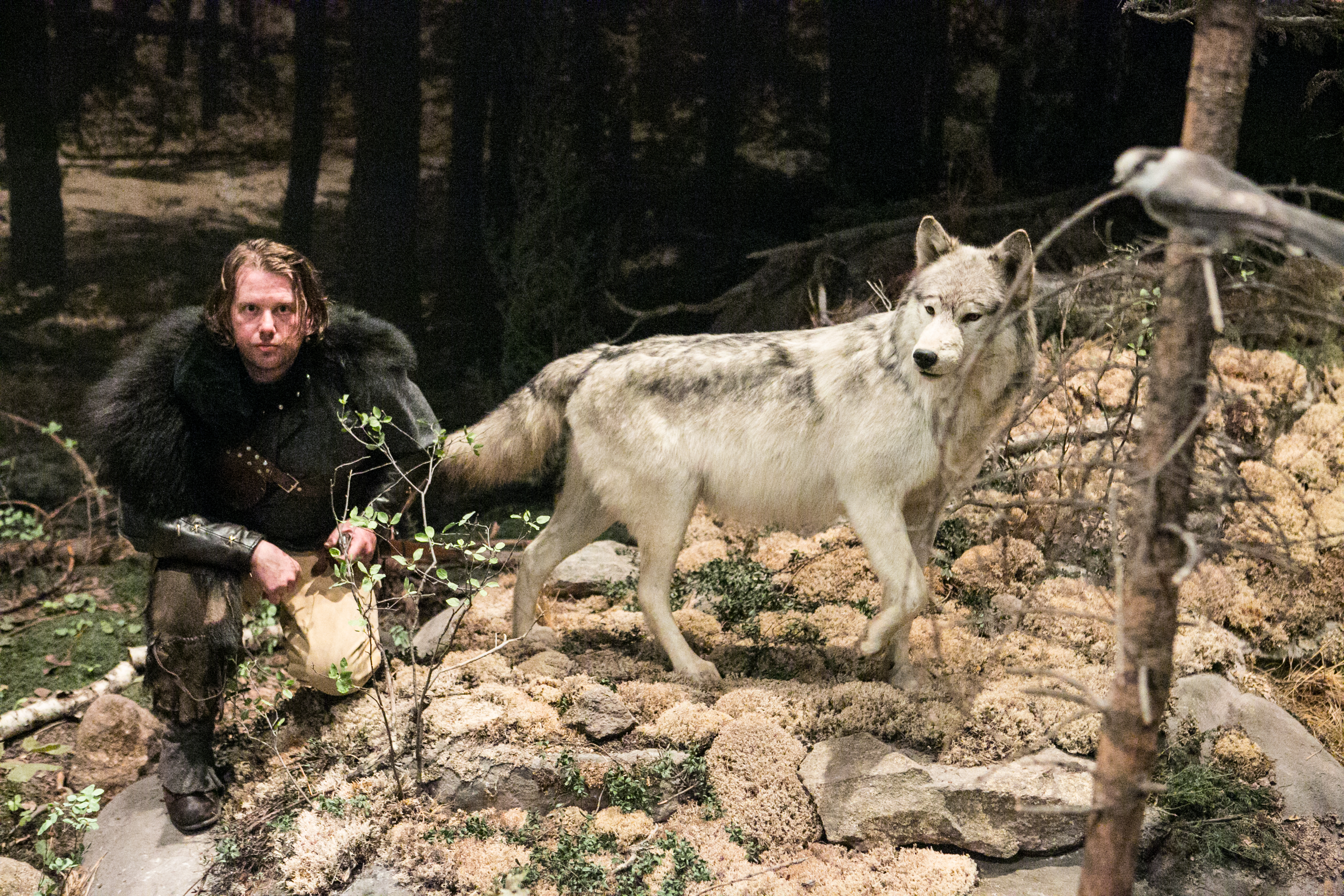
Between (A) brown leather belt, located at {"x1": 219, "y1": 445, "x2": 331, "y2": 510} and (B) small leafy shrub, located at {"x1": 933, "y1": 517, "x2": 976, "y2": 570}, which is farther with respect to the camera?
(B) small leafy shrub, located at {"x1": 933, "y1": 517, "x2": 976, "y2": 570}

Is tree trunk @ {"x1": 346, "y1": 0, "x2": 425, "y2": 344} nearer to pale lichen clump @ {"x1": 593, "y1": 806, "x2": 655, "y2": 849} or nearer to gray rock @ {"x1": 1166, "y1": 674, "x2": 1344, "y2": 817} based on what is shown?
pale lichen clump @ {"x1": 593, "y1": 806, "x2": 655, "y2": 849}

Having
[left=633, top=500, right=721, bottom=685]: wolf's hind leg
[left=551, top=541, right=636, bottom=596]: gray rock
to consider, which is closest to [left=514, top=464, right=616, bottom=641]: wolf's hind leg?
[left=633, top=500, right=721, bottom=685]: wolf's hind leg

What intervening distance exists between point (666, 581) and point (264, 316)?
219 cm

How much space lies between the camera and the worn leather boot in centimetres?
411

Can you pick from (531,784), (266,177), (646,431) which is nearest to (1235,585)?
(646,431)

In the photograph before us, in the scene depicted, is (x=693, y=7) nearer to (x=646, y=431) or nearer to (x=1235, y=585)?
(x=646, y=431)

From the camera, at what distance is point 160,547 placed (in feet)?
13.6

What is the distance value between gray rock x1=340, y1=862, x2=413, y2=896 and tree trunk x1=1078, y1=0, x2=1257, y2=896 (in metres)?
2.53

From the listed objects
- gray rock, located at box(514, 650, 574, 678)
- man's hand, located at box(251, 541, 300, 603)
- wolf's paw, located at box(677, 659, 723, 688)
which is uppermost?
man's hand, located at box(251, 541, 300, 603)

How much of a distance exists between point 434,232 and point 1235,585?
18.3 feet

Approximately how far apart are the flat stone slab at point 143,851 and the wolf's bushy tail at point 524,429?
2025 millimetres

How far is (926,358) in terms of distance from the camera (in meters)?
3.87

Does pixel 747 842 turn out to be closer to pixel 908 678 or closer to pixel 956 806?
pixel 956 806

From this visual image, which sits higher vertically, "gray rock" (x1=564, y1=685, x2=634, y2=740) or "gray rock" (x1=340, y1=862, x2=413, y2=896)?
"gray rock" (x1=564, y1=685, x2=634, y2=740)
